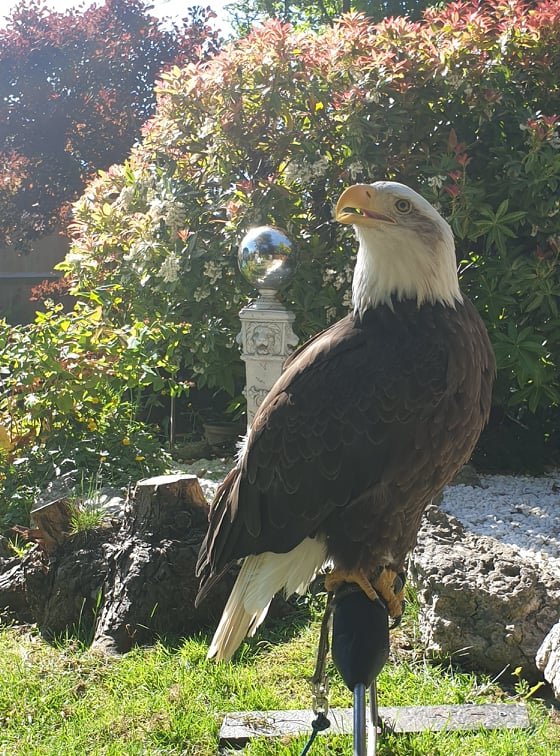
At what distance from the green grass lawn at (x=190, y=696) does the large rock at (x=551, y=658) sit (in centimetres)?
17

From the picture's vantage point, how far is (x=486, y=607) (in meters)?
3.04

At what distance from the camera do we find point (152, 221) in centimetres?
582

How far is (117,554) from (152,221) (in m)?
3.01

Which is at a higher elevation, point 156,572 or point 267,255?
point 267,255

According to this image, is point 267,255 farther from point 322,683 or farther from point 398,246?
point 322,683

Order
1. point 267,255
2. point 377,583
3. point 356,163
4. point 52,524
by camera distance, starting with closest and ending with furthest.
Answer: point 377,583 → point 52,524 → point 267,255 → point 356,163

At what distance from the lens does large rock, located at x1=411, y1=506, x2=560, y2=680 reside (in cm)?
297

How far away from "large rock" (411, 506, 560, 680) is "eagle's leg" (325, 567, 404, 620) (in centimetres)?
76

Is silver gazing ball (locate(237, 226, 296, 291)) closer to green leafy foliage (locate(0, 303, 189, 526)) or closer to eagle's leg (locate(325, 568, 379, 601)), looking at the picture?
green leafy foliage (locate(0, 303, 189, 526))

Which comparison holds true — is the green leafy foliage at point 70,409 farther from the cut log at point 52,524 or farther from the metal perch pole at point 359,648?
the metal perch pole at point 359,648

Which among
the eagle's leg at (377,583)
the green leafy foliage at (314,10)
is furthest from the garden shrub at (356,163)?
the green leafy foliage at (314,10)

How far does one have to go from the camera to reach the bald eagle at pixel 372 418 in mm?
1991

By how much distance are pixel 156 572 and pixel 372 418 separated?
1829mm

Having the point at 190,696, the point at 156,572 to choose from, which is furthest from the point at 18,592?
the point at 190,696
